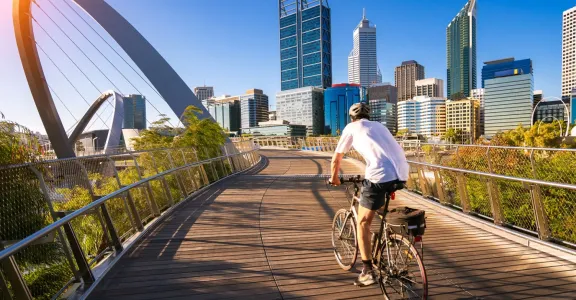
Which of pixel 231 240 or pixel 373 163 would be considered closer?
pixel 373 163

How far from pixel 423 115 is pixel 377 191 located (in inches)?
7432

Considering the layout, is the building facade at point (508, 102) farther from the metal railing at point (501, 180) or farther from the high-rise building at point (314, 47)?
the metal railing at point (501, 180)

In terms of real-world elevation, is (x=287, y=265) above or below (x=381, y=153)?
below

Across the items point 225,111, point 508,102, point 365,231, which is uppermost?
point 225,111

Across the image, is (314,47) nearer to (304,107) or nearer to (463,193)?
(304,107)


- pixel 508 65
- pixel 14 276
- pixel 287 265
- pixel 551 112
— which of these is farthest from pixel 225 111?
pixel 14 276

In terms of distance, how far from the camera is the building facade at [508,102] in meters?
134

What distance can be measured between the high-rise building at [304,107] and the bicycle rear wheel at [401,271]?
16600 cm

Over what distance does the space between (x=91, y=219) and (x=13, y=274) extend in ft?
5.69

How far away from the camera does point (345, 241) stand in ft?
13.3

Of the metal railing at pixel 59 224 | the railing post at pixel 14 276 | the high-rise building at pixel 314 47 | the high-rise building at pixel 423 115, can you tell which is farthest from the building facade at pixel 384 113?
the railing post at pixel 14 276

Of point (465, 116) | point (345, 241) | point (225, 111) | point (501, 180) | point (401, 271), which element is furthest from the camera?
point (225, 111)

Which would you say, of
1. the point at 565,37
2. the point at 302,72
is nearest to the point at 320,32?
the point at 302,72

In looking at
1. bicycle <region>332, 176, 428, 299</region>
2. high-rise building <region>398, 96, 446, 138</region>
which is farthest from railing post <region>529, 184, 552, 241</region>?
high-rise building <region>398, 96, 446, 138</region>
